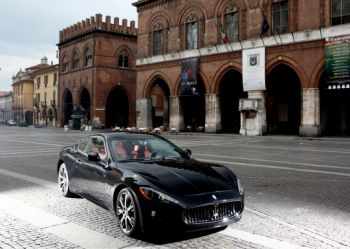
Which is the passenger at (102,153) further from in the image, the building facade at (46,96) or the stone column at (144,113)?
the building facade at (46,96)

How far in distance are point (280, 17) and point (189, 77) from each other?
411 inches

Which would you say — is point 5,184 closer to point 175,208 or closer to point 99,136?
point 99,136

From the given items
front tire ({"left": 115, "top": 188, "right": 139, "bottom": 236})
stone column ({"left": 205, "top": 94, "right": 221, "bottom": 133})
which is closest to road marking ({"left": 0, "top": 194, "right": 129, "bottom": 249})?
front tire ({"left": 115, "top": 188, "right": 139, "bottom": 236})

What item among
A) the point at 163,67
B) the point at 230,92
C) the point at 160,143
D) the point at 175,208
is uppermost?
the point at 163,67

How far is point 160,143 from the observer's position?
6371mm

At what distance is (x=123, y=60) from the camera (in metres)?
53.8

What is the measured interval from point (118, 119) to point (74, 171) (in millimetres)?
48361

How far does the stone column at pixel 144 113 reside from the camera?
139 ft

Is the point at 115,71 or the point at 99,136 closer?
the point at 99,136

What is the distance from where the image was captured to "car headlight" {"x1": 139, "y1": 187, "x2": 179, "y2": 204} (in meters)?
4.35

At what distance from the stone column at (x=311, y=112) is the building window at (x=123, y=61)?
31.4m

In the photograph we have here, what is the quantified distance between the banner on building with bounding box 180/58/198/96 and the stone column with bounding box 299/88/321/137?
434 inches

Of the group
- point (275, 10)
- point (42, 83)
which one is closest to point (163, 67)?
point (275, 10)

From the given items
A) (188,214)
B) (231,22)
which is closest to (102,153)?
(188,214)
